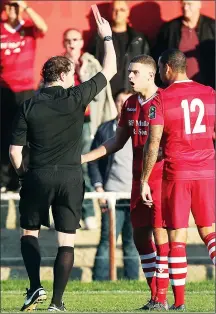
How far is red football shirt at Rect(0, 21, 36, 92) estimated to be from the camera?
16.7m

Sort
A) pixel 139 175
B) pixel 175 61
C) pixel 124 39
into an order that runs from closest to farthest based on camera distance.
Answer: pixel 175 61, pixel 139 175, pixel 124 39

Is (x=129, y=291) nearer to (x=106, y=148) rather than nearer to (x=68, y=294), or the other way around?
(x=68, y=294)

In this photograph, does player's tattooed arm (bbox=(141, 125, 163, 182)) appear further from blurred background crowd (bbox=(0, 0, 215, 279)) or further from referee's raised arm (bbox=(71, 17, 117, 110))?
blurred background crowd (bbox=(0, 0, 215, 279))

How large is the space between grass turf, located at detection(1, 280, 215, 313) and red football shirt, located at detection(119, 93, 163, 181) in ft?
4.40

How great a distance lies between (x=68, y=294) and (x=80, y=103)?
137 inches

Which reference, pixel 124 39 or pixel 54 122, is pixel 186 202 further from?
pixel 124 39

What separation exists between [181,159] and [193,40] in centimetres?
540

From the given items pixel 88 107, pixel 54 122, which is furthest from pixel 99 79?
pixel 88 107

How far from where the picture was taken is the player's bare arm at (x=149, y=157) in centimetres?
1124

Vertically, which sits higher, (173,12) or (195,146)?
(173,12)

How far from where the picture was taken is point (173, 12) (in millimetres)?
18109

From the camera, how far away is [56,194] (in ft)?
35.9

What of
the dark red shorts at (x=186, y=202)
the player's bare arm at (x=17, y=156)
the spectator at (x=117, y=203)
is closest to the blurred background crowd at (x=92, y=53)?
the spectator at (x=117, y=203)

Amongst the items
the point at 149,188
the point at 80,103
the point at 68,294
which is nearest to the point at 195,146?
the point at 149,188
